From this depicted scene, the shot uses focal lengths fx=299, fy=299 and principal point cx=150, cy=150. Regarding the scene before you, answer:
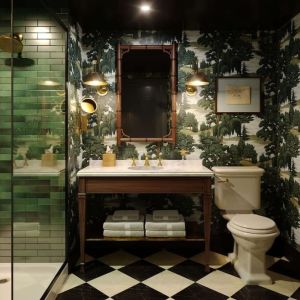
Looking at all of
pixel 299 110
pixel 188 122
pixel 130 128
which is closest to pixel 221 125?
pixel 188 122

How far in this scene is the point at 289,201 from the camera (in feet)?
8.93

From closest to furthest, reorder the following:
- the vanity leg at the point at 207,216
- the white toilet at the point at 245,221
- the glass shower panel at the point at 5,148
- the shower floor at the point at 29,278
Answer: the shower floor at the point at 29,278
the glass shower panel at the point at 5,148
the white toilet at the point at 245,221
the vanity leg at the point at 207,216

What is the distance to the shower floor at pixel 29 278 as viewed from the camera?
1892mm

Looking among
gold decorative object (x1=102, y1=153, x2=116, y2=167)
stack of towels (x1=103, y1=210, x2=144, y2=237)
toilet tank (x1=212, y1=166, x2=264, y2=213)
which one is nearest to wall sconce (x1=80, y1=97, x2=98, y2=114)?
gold decorative object (x1=102, y1=153, x2=116, y2=167)

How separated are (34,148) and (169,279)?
1.44m

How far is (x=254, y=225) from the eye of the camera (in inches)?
88.5

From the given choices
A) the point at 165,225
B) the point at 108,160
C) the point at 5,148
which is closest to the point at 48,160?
the point at 5,148

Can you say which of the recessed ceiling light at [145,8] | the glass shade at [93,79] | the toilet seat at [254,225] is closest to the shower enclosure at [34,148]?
the glass shade at [93,79]

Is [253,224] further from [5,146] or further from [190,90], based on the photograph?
[5,146]

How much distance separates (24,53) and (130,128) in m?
1.15

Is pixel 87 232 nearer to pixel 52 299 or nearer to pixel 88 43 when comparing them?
pixel 52 299

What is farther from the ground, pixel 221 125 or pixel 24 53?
pixel 24 53

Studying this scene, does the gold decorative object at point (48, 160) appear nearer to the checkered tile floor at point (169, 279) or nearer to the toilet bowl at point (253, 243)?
the checkered tile floor at point (169, 279)

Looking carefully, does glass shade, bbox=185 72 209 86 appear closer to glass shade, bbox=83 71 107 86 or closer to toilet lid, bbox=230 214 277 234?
glass shade, bbox=83 71 107 86
